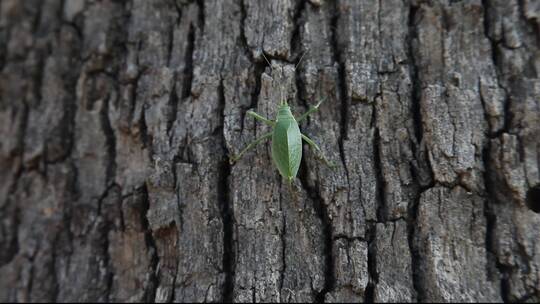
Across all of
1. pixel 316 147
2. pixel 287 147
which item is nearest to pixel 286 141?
pixel 287 147

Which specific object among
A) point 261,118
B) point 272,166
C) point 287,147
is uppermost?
point 261,118

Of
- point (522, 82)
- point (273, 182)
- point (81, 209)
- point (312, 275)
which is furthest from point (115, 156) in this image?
point (522, 82)

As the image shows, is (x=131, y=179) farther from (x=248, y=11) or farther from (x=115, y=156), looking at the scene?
(x=248, y=11)

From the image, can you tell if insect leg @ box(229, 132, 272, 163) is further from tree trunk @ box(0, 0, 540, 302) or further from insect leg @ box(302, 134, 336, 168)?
insect leg @ box(302, 134, 336, 168)

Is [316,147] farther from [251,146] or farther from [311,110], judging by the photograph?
[251,146]

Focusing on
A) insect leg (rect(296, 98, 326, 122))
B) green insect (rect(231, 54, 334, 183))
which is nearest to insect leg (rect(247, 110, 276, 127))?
green insect (rect(231, 54, 334, 183))

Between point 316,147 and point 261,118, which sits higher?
point 261,118

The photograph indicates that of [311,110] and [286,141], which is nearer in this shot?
[286,141]

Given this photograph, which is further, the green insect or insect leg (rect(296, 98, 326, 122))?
insect leg (rect(296, 98, 326, 122))
